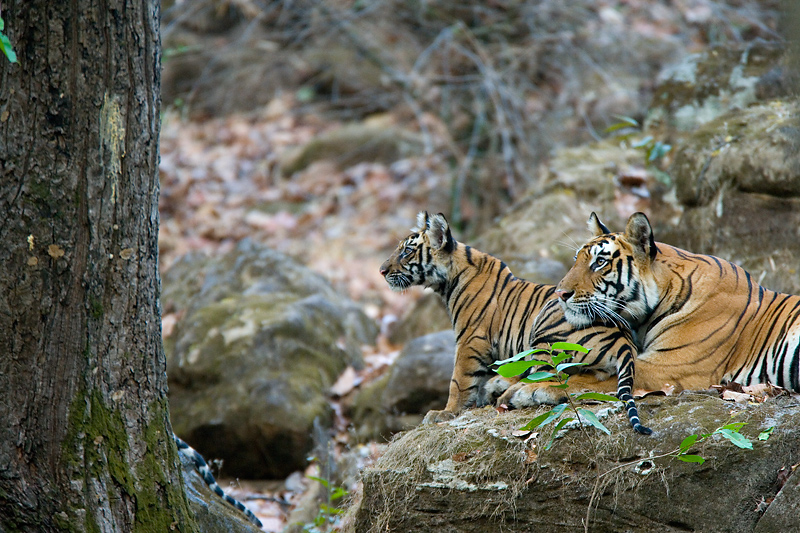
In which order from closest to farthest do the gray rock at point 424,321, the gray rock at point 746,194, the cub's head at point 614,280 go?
the cub's head at point 614,280 < the gray rock at point 746,194 < the gray rock at point 424,321

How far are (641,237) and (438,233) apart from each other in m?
1.56

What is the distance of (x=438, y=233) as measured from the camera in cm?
570

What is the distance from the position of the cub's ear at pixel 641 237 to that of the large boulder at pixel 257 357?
3.70 metres

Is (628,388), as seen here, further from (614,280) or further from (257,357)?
(257,357)

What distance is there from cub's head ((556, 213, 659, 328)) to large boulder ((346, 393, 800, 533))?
2.18 ft

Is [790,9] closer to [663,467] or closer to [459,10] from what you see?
[663,467]

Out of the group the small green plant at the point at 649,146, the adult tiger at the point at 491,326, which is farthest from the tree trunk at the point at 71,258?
the small green plant at the point at 649,146

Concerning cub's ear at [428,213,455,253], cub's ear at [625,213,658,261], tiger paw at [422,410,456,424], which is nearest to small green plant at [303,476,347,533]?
tiger paw at [422,410,456,424]

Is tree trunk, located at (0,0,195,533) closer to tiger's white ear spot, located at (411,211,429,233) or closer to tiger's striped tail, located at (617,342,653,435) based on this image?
tiger's striped tail, located at (617,342,653,435)

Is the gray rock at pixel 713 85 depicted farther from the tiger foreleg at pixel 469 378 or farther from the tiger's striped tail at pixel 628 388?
the tiger's striped tail at pixel 628 388

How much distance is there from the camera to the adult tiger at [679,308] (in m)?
4.47

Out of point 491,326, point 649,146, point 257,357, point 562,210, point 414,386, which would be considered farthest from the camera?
point 562,210

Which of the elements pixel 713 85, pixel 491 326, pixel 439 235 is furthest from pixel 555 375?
pixel 713 85

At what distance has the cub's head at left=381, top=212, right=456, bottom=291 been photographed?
5.70 metres
